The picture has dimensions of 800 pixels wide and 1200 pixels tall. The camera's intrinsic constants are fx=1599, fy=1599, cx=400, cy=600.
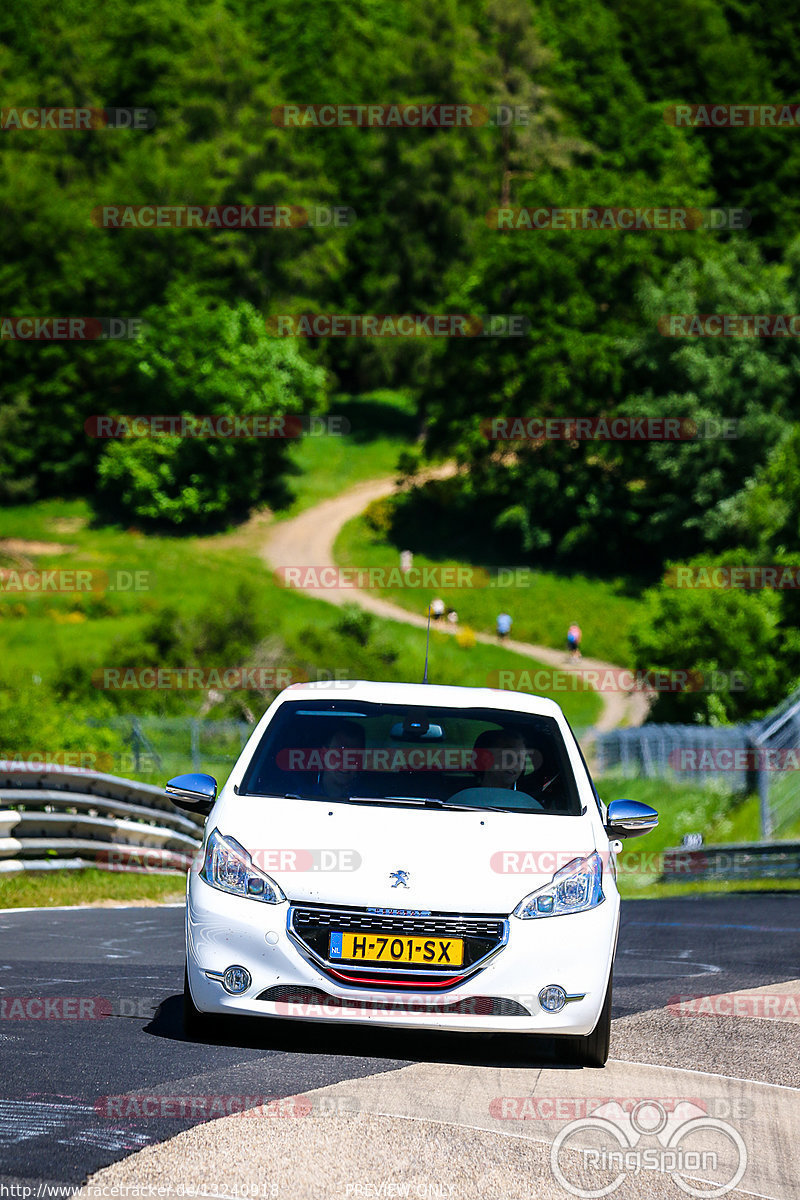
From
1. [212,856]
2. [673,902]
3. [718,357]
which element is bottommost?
[718,357]

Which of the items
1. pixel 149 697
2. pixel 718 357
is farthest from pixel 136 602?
pixel 718 357

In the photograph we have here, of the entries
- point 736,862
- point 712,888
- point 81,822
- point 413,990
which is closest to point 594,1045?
point 413,990

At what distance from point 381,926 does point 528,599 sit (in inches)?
2129

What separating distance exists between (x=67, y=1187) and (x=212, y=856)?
2.28 meters

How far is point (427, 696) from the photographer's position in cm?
819

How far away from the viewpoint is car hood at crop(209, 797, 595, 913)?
6617 millimetres

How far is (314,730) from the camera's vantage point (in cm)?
791

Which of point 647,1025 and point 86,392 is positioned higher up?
point 647,1025

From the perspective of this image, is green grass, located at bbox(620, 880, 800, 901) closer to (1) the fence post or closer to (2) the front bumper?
(1) the fence post

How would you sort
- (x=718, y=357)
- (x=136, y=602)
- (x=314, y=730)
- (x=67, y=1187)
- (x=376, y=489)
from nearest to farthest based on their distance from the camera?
(x=67, y=1187), (x=314, y=730), (x=136, y=602), (x=718, y=357), (x=376, y=489)

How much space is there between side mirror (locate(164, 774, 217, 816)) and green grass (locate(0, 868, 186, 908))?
703cm

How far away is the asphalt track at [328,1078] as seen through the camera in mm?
5250

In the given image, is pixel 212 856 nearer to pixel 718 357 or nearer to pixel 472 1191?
pixel 472 1191

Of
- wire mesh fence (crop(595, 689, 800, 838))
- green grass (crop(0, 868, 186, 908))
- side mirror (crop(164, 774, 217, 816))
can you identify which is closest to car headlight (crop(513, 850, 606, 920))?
side mirror (crop(164, 774, 217, 816))
